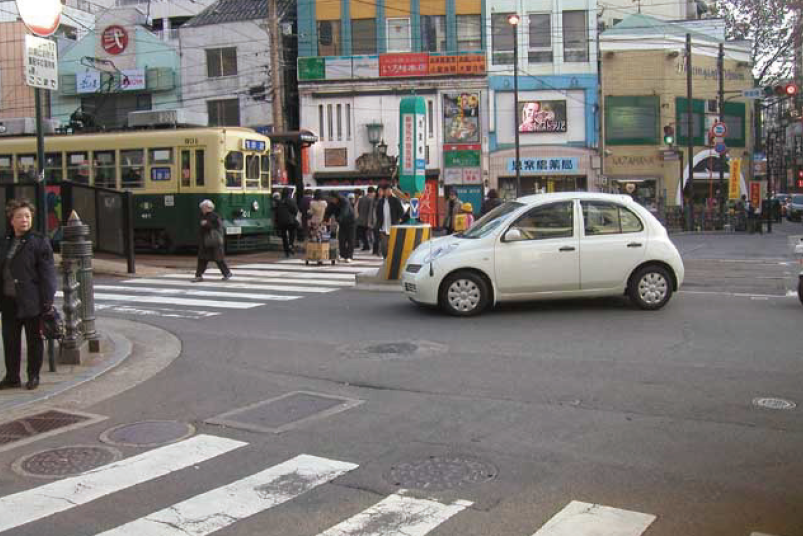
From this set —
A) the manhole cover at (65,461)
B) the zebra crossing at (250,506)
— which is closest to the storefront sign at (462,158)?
the manhole cover at (65,461)

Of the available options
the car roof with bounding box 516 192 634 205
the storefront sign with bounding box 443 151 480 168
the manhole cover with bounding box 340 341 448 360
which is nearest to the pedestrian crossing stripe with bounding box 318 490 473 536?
the manhole cover with bounding box 340 341 448 360

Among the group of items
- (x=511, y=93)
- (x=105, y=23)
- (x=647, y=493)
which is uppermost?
(x=105, y=23)

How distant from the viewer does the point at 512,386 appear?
7.66 meters

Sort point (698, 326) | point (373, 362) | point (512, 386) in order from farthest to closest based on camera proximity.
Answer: point (698, 326), point (373, 362), point (512, 386)

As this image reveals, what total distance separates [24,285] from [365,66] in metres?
33.4

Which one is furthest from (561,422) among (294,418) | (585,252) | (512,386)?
(585,252)

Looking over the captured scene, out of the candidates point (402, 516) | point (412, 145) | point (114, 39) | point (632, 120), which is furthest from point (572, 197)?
point (114, 39)

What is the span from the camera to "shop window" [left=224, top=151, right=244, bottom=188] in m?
21.8

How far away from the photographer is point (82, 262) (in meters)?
9.18

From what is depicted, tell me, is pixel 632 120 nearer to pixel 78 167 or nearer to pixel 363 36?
pixel 363 36

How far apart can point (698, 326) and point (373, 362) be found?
428cm

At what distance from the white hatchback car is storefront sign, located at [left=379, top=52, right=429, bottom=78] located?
2846 cm

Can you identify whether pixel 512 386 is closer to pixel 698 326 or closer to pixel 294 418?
pixel 294 418

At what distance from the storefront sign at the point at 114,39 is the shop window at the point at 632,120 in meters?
23.4
